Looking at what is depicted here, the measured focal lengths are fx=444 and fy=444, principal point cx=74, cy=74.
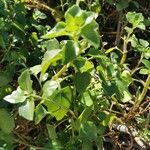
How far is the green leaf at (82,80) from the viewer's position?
1.04m

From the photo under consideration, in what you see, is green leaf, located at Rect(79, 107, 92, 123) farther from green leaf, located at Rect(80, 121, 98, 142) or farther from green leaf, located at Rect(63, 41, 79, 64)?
green leaf, located at Rect(63, 41, 79, 64)

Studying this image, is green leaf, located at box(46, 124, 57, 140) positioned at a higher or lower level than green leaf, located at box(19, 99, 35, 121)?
lower

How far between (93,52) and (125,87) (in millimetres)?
123

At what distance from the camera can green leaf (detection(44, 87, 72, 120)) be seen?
103cm

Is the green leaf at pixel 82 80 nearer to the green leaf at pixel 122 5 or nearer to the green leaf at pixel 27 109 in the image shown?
the green leaf at pixel 27 109

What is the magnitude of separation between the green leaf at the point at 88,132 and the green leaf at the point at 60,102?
59 millimetres

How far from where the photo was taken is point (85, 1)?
1.51m

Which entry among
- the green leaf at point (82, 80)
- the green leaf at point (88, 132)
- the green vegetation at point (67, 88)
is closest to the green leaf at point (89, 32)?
the green vegetation at point (67, 88)

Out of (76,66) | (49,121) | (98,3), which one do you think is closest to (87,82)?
(76,66)

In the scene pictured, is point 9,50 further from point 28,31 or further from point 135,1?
point 135,1

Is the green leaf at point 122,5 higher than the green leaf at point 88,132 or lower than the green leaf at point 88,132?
higher

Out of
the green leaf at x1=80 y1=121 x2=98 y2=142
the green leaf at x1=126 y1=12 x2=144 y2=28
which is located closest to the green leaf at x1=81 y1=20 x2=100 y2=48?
the green leaf at x1=80 y1=121 x2=98 y2=142

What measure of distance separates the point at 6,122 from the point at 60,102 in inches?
6.5

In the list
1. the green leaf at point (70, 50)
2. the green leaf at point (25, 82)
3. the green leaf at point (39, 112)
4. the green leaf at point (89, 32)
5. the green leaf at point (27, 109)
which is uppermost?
the green leaf at point (89, 32)
